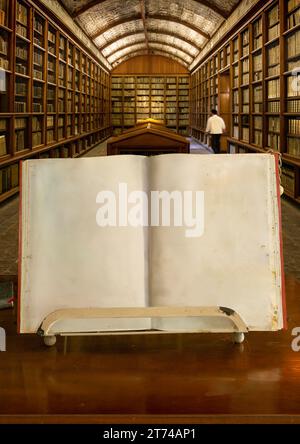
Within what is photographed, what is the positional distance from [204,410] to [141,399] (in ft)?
0.35

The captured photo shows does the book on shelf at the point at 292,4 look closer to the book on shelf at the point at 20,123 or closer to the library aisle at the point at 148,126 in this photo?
the library aisle at the point at 148,126

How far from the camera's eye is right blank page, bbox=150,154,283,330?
1151 mm

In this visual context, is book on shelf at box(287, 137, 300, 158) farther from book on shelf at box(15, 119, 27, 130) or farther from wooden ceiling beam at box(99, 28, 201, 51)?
wooden ceiling beam at box(99, 28, 201, 51)

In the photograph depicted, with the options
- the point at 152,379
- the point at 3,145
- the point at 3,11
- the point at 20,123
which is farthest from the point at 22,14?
the point at 152,379

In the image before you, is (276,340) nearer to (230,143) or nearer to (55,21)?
(55,21)

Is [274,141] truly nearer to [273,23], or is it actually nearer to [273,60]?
[273,60]

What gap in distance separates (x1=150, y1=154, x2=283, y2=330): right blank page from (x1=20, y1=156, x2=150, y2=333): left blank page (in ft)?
0.14

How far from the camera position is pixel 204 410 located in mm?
862

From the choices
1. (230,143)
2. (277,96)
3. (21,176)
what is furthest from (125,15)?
(21,176)

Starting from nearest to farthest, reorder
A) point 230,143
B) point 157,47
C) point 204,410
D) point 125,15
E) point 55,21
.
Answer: point 204,410 < point 55,21 < point 230,143 < point 125,15 < point 157,47

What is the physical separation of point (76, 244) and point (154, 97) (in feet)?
80.2
